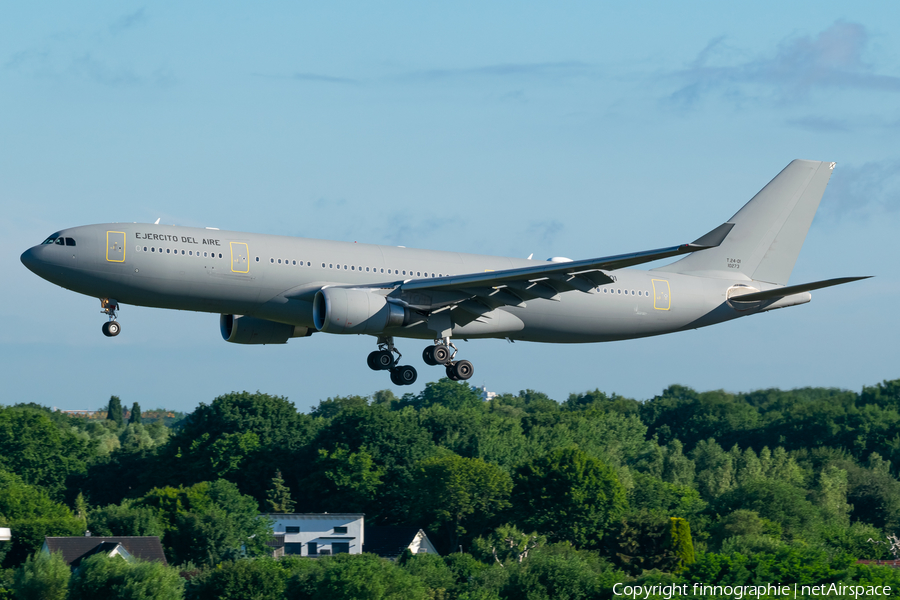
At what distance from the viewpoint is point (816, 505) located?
128 m

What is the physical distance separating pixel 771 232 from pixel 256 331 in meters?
25.8

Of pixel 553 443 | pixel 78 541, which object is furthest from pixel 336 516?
pixel 553 443

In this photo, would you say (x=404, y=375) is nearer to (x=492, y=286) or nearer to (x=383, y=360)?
(x=383, y=360)

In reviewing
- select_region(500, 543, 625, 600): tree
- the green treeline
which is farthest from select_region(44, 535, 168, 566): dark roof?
select_region(500, 543, 625, 600): tree

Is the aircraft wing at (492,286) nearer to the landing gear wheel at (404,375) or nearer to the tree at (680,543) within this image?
the landing gear wheel at (404,375)

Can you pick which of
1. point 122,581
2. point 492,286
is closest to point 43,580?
point 122,581

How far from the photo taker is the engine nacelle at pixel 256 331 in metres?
51.1

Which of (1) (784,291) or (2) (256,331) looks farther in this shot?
(1) (784,291)

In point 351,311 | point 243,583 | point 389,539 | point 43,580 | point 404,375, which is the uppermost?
point 351,311

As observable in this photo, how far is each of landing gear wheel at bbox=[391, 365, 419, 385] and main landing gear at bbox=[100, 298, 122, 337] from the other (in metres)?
11.9

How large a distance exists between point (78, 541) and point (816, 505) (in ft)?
251

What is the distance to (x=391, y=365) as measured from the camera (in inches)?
2044

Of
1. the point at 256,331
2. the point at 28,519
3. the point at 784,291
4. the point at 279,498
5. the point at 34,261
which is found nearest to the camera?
the point at 34,261

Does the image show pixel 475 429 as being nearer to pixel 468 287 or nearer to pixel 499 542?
pixel 499 542
